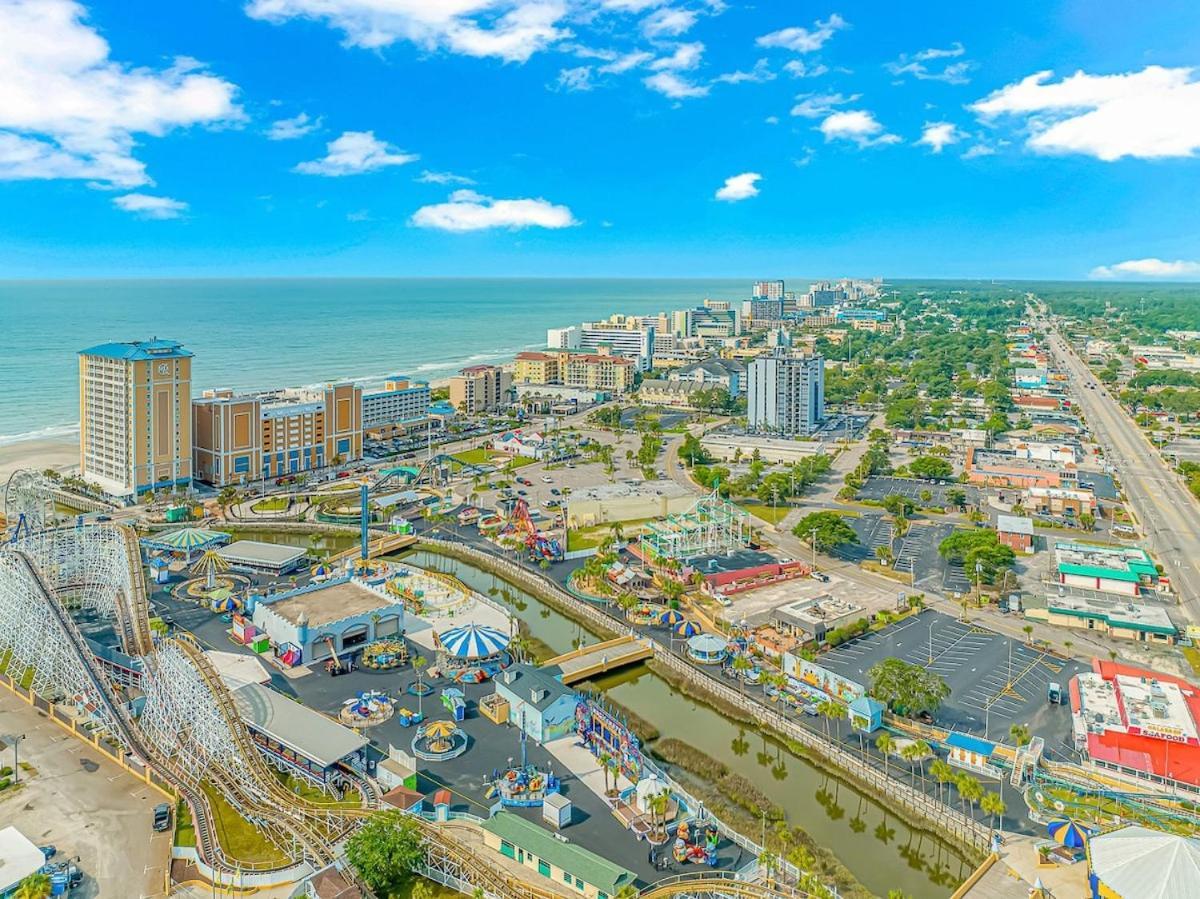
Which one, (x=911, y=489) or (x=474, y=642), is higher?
(x=911, y=489)

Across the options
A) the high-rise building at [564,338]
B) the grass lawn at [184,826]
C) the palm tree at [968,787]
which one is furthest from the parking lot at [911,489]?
the high-rise building at [564,338]

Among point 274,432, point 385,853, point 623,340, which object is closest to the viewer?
point 385,853

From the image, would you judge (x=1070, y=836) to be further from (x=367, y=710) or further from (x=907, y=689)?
(x=367, y=710)

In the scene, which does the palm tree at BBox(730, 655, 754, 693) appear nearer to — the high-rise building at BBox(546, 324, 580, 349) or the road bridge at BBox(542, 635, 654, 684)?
the road bridge at BBox(542, 635, 654, 684)

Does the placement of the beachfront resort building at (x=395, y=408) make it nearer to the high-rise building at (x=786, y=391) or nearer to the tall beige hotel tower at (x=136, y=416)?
the tall beige hotel tower at (x=136, y=416)

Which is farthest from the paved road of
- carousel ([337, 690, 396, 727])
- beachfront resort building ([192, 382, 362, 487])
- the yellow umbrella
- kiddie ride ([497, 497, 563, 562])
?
beachfront resort building ([192, 382, 362, 487])

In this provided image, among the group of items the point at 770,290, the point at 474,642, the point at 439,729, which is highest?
the point at 770,290

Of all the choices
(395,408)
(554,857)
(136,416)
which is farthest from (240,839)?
(395,408)
